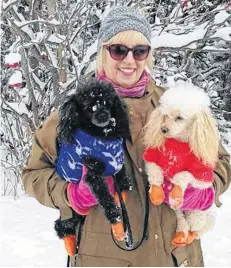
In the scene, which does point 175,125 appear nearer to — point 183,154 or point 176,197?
point 183,154

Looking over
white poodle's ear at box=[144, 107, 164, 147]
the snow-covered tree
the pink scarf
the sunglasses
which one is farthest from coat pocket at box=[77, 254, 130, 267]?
the snow-covered tree

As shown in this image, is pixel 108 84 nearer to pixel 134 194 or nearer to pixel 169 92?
pixel 169 92

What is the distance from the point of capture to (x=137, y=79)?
2338 mm

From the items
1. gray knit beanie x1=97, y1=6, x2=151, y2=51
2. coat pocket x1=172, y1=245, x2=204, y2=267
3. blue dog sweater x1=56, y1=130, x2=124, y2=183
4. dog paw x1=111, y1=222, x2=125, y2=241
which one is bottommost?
coat pocket x1=172, y1=245, x2=204, y2=267

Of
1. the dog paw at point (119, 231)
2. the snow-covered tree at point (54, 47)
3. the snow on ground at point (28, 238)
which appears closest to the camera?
the dog paw at point (119, 231)

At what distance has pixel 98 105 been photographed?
7.29 feet

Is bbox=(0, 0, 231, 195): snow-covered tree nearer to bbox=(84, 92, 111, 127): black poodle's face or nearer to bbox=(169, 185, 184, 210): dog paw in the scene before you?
bbox=(84, 92, 111, 127): black poodle's face

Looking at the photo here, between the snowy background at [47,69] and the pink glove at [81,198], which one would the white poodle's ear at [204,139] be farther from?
the snowy background at [47,69]

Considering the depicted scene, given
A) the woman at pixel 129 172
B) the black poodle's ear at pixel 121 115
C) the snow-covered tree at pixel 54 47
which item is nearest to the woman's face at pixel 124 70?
the woman at pixel 129 172

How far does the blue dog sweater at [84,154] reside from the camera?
7.42 feet

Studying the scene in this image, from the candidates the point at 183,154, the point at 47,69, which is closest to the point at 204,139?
the point at 183,154

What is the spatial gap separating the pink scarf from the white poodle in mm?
116

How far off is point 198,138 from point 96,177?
0.52 metres

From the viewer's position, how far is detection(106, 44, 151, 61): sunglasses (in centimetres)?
230
